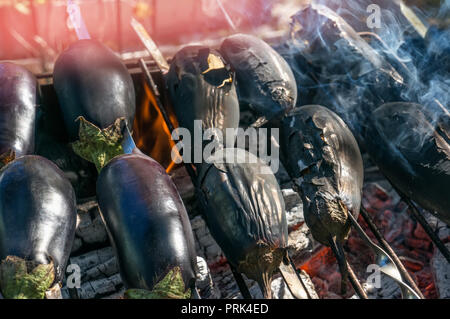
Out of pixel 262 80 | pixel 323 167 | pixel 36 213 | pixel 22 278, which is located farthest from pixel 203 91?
pixel 22 278

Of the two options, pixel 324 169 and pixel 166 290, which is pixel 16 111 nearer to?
pixel 166 290

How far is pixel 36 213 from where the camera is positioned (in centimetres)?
152

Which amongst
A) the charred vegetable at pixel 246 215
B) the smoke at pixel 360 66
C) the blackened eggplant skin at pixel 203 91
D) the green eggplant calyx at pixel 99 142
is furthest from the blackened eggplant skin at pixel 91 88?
the smoke at pixel 360 66

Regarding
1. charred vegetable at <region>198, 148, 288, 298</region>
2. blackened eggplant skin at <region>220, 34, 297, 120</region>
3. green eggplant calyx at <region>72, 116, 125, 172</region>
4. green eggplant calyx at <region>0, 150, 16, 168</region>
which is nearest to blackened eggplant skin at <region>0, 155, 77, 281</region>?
green eggplant calyx at <region>0, 150, 16, 168</region>

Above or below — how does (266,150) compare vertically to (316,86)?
below

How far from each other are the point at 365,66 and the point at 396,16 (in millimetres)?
1042

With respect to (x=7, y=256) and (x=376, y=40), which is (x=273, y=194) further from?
(x=376, y=40)

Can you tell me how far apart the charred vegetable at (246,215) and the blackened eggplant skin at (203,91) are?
0.90 ft

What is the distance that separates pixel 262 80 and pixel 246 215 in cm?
70

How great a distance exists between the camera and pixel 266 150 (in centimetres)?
219

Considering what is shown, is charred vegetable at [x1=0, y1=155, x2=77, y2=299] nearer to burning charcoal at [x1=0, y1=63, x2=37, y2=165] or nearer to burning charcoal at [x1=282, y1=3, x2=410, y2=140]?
burning charcoal at [x1=0, y1=63, x2=37, y2=165]

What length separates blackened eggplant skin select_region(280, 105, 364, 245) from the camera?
1747mm

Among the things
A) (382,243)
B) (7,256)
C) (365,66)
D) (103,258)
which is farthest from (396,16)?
(7,256)

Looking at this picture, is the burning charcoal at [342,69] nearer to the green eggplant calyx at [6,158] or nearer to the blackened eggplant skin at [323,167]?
the blackened eggplant skin at [323,167]
